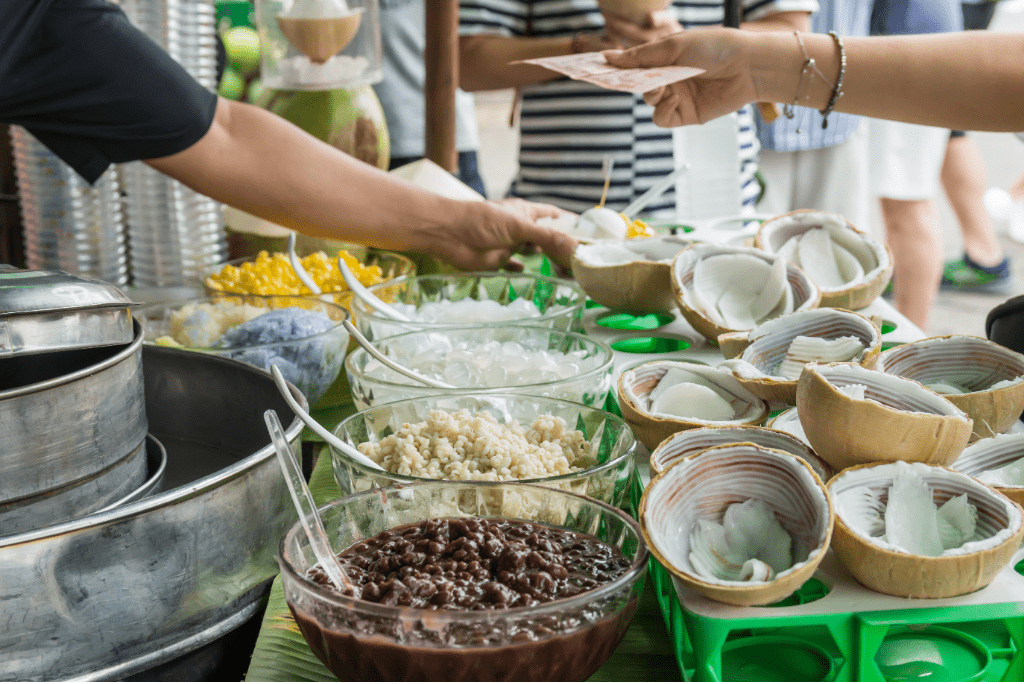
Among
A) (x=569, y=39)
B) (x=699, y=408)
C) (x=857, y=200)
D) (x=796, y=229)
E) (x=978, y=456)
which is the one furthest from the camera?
(x=857, y=200)

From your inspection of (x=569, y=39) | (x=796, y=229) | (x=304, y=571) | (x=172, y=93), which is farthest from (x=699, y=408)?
(x=569, y=39)

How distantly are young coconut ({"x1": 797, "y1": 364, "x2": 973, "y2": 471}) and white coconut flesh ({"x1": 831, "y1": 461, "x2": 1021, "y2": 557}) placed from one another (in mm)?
16

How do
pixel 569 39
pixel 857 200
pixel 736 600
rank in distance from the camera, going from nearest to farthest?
pixel 736 600 → pixel 569 39 → pixel 857 200

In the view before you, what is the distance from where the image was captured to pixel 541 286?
1122 mm

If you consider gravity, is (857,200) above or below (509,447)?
below

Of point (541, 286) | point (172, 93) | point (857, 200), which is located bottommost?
point (857, 200)

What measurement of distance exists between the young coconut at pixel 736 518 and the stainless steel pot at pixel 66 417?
0.38m

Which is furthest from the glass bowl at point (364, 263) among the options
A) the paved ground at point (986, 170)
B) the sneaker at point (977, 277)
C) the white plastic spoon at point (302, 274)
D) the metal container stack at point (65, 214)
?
the sneaker at point (977, 277)

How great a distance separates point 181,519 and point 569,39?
5.21 feet

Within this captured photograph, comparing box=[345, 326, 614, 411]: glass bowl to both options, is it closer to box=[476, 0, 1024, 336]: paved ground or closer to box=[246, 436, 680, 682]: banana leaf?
box=[246, 436, 680, 682]: banana leaf

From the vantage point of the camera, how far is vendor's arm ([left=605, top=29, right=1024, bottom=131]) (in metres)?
0.96

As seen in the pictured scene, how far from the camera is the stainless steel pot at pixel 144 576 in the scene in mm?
469

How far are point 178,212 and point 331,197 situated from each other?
0.40 meters

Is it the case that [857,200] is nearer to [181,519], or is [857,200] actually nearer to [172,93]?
[172,93]
